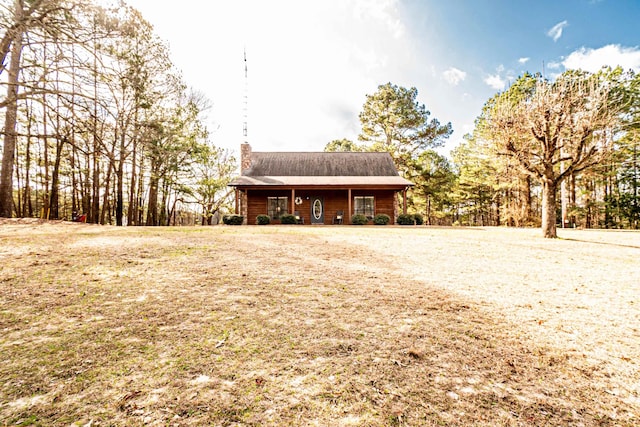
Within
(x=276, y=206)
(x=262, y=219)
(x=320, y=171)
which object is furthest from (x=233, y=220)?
(x=320, y=171)

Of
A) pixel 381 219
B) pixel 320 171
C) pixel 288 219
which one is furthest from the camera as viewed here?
pixel 320 171

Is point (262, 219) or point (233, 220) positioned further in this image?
point (262, 219)

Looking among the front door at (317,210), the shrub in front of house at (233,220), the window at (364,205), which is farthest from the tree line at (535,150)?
the shrub in front of house at (233,220)

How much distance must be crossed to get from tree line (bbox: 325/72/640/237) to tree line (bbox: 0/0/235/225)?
14.1 m

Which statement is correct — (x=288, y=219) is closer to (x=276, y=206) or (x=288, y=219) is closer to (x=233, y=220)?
(x=276, y=206)

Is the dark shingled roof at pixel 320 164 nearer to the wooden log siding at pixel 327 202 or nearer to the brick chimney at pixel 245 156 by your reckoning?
the brick chimney at pixel 245 156

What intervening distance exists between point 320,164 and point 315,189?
3460 millimetres

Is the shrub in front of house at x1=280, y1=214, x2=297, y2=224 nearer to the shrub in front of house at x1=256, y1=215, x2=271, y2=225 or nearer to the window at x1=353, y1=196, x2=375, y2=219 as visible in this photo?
the shrub in front of house at x1=256, y1=215, x2=271, y2=225

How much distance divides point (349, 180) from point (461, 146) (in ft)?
61.9

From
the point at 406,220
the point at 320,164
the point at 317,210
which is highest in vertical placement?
the point at 320,164

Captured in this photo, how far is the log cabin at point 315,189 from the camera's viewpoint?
671 inches

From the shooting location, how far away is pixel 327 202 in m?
18.5

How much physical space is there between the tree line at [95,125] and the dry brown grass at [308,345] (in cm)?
499

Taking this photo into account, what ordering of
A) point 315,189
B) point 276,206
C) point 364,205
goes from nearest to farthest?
point 315,189
point 276,206
point 364,205
